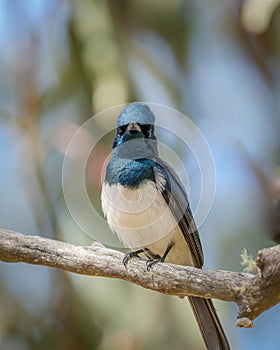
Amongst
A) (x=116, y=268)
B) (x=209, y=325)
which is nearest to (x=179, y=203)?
(x=209, y=325)

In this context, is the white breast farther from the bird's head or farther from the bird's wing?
the bird's head

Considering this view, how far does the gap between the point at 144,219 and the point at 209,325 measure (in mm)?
444

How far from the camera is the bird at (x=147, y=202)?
9.41 feet

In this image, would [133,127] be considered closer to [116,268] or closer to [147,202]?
[147,202]

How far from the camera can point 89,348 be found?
333 cm

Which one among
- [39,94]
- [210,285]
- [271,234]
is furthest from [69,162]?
[210,285]

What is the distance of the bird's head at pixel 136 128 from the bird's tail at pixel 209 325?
596mm

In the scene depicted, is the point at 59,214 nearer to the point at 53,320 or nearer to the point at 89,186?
the point at 89,186

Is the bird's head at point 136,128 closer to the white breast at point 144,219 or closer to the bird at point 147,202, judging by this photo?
the bird at point 147,202

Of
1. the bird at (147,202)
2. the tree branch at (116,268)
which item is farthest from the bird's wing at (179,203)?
the tree branch at (116,268)

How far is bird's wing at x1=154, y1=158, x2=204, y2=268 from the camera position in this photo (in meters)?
2.92

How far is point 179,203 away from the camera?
2.95 meters

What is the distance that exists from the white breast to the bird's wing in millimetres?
23

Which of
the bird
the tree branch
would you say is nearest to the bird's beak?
the bird
